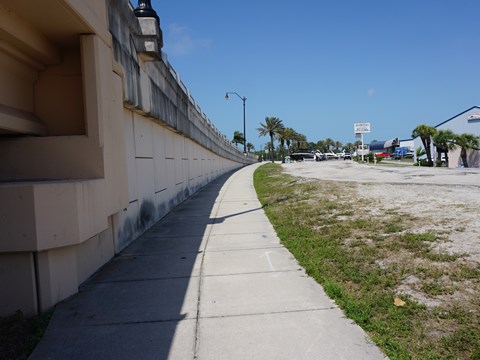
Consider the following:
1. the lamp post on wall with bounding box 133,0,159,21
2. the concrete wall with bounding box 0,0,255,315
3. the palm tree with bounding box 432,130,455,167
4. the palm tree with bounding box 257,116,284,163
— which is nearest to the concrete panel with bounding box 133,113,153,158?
the concrete wall with bounding box 0,0,255,315

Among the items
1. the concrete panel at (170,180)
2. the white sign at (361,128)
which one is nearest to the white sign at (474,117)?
the white sign at (361,128)

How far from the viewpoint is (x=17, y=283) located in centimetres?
367

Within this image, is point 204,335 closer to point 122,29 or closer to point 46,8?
point 46,8

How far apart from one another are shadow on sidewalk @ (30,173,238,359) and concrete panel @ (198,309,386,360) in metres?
0.22

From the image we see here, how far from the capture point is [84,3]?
4.28 meters

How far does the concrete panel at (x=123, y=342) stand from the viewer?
2998 millimetres

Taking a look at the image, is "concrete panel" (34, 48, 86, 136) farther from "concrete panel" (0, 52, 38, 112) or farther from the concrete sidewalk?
the concrete sidewalk

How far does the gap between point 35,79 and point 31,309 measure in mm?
2777

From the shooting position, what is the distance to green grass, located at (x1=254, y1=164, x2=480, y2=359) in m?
2.95

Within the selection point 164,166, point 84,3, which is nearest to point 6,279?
point 84,3

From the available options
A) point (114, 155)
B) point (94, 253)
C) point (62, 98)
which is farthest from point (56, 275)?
point (62, 98)

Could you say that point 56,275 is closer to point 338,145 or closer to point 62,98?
point 62,98

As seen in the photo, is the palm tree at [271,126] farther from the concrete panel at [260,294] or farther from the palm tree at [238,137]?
the concrete panel at [260,294]

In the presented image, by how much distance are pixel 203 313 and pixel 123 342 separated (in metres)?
0.79
